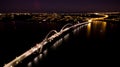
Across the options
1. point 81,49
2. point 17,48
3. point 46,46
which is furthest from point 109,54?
point 17,48

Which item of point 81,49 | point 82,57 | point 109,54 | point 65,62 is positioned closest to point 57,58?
point 65,62

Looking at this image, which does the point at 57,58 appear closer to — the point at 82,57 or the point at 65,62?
the point at 65,62

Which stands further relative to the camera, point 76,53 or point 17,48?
point 17,48

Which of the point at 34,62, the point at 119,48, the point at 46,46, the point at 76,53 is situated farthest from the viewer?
the point at 119,48

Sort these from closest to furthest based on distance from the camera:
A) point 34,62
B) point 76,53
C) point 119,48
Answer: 1. point 34,62
2. point 76,53
3. point 119,48

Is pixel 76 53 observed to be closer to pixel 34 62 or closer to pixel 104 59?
pixel 104 59

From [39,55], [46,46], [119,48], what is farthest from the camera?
[119,48]

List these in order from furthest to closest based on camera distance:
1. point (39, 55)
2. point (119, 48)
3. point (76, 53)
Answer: point (119, 48), point (76, 53), point (39, 55)

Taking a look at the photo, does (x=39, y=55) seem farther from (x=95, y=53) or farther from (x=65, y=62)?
(x=95, y=53)

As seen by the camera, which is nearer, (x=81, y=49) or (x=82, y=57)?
(x=82, y=57)
